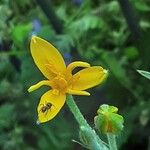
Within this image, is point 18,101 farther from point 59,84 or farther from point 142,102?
point 59,84

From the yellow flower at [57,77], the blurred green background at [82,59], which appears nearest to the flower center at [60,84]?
the yellow flower at [57,77]

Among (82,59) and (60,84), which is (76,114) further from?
(82,59)

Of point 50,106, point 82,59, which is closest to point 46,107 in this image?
point 50,106

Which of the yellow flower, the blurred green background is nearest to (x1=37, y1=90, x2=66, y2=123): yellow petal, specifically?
the yellow flower

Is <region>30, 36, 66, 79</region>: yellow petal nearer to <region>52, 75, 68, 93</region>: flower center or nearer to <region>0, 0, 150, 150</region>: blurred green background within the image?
<region>52, 75, 68, 93</region>: flower center

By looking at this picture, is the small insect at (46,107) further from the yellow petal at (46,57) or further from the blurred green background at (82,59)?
the blurred green background at (82,59)

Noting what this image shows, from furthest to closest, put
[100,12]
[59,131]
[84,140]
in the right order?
[100,12]
[59,131]
[84,140]

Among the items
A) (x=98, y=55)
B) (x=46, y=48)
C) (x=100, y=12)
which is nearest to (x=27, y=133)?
(x=98, y=55)
